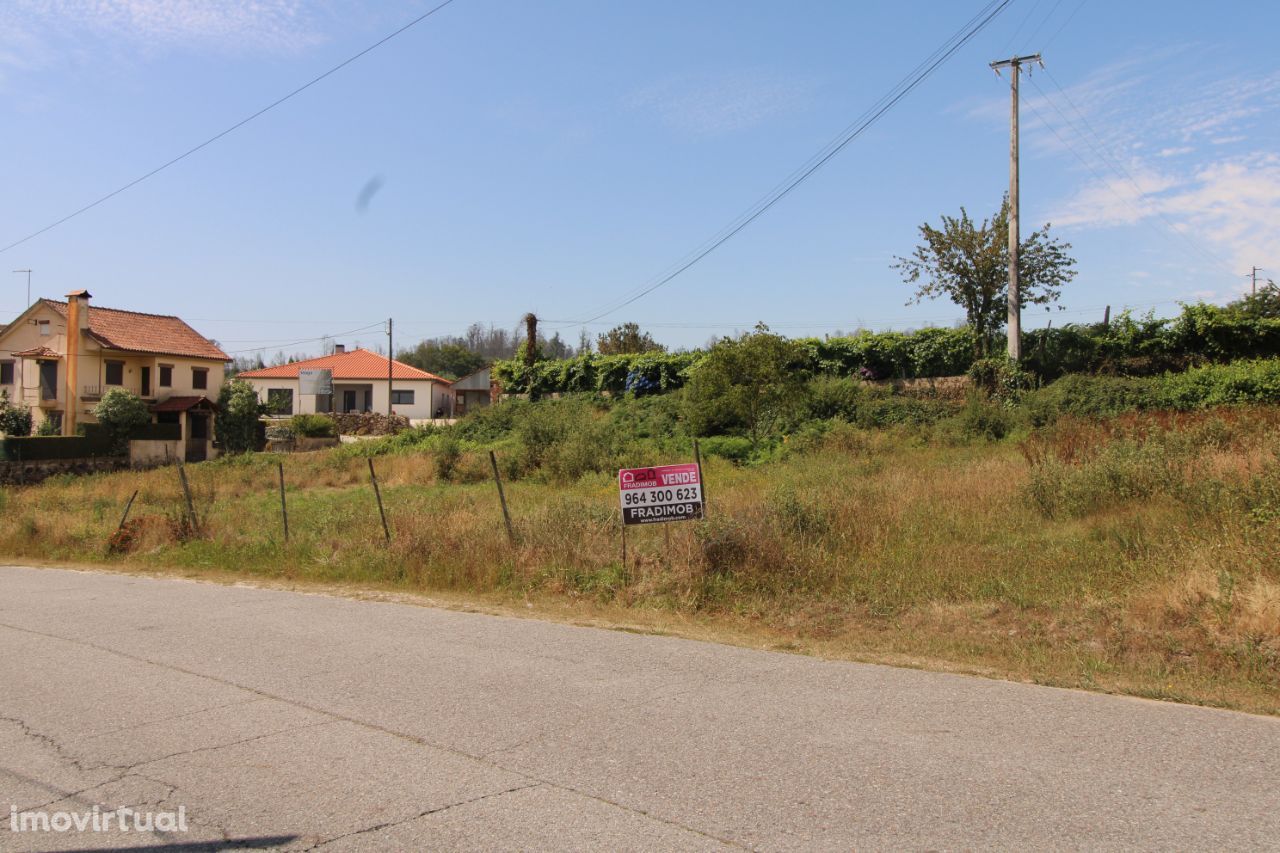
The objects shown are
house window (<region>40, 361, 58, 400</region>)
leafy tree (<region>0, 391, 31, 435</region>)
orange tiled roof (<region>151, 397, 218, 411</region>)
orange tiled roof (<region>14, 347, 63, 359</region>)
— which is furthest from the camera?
orange tiled roof (<region>151, 397, 218, 411</region>)

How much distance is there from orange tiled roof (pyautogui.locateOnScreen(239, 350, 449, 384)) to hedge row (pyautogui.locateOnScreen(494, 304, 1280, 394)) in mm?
33958

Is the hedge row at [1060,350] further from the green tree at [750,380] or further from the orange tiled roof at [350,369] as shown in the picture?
the orange tiled roof at [350,369]

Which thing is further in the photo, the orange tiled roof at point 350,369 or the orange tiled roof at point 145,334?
the orange tiled roof at point 350,369

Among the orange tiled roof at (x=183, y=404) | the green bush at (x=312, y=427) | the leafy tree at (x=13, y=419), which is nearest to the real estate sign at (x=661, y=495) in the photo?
the green bush at (x=312, y=427)

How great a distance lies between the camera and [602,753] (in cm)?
554

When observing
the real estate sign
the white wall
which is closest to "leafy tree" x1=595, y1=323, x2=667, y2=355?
the white wall

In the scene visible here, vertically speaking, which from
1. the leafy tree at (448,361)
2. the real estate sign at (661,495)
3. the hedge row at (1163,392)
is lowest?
the real estate sign at (661,495)

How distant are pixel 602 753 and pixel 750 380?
22.7 metres

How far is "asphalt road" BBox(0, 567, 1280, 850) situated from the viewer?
443 cm

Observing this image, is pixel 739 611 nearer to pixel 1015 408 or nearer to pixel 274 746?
pixel 274 746

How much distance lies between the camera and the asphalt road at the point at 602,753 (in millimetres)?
4427

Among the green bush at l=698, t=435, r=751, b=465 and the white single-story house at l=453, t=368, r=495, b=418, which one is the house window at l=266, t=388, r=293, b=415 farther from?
the green bush at l=698, t=435, r=751, b=465

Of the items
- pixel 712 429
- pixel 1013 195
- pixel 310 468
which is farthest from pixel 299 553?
pixel 1013 195

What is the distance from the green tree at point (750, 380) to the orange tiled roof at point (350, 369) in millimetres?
45384
